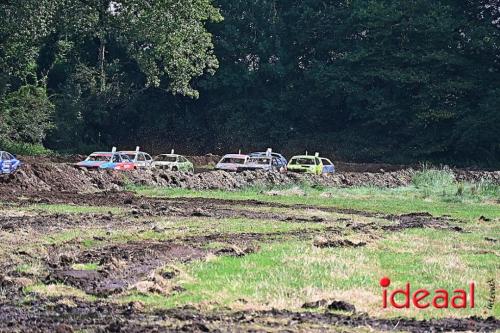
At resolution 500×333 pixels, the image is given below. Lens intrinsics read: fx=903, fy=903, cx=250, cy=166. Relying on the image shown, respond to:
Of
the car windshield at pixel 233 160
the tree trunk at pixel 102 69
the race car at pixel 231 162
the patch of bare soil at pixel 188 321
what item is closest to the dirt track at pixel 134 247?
the patch of bare soil at pixel 188 321

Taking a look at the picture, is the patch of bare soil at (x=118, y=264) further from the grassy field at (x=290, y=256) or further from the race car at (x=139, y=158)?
the race car at (x=139, y=158)

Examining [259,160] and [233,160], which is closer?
[259,160]

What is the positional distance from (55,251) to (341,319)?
7665 millimetres

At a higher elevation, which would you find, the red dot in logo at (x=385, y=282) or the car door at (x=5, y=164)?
the car door at (x=5, y=164)

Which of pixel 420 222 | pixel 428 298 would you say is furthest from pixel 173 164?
pixel 428 298

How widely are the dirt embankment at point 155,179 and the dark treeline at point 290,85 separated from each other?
47.2ft

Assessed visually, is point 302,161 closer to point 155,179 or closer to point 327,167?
point 327,167

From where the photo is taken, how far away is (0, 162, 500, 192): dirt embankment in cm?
3791

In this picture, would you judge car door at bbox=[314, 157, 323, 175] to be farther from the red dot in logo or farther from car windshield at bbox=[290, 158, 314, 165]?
the red dot in logo

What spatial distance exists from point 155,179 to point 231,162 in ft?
41.7

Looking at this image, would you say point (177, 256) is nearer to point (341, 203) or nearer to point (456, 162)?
point (341, 203)

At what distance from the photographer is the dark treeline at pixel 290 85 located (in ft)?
224

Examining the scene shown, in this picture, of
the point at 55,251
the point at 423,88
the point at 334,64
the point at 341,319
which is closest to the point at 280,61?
the point at 334,64

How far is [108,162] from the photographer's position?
49.0 meters
